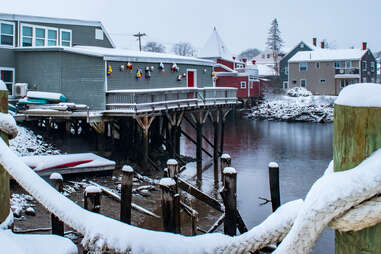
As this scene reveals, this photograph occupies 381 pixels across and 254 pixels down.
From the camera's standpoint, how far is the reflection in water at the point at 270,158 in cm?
1669

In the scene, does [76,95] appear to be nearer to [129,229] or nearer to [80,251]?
[80,251]

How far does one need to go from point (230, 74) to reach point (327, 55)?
2073cm

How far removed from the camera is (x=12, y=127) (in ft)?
12.4

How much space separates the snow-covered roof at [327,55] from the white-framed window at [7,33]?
51952 mm

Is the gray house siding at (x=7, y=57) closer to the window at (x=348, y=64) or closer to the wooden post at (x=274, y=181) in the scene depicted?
the wooden post at (x=274, y=181)

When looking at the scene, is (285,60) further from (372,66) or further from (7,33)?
(7,33)

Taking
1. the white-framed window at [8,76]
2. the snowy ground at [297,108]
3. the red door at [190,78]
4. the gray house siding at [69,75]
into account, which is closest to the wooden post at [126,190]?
the gray house siding at [69,75]

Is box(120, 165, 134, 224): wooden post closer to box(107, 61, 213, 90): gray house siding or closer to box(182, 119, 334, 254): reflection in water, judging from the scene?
box(182, 119, 334, 254): reflection in water

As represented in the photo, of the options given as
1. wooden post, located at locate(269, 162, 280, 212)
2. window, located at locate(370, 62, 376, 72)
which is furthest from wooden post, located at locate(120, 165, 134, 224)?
window, located at locate(370, 62, 376, 72)

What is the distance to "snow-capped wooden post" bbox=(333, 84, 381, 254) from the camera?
1708mm

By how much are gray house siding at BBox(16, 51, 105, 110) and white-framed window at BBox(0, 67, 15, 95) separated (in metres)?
0.84

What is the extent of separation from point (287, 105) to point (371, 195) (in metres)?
58.0

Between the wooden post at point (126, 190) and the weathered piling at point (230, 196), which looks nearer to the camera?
the wooden post at point (126, 190)

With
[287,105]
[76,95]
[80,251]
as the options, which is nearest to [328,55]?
[287,105]
